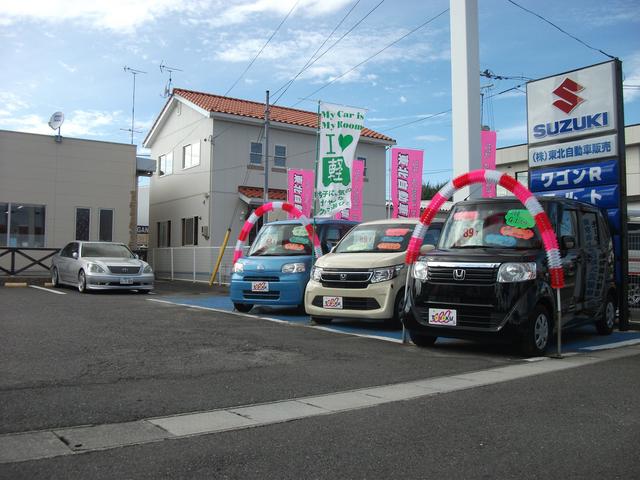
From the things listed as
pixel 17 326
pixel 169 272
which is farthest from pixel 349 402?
pixel 169 272

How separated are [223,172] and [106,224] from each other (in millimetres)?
5202

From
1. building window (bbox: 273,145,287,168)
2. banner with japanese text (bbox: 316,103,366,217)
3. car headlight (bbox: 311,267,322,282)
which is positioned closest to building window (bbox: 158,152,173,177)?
building window (bbox: 273,145,287,168)

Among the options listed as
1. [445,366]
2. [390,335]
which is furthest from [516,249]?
[390,335]

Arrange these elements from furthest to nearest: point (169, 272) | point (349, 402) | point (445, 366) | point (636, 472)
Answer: point (169, 272) < point (445, 366) < point (349, 402) < point (636, 472)

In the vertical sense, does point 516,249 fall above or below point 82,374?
above

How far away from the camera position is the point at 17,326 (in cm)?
880

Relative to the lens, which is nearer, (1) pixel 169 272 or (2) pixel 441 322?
(2) pixel 441 322

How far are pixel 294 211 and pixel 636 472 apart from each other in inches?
389

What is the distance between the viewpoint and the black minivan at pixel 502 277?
7.10 m

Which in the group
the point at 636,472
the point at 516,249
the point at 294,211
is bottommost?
the point at 636,472

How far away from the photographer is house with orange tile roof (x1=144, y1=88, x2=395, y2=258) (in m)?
25.2

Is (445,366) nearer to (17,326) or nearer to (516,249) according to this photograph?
(516,249)

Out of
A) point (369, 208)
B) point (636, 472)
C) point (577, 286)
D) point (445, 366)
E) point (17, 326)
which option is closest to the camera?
point (636, 472)

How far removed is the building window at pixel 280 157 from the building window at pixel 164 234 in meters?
6.45
